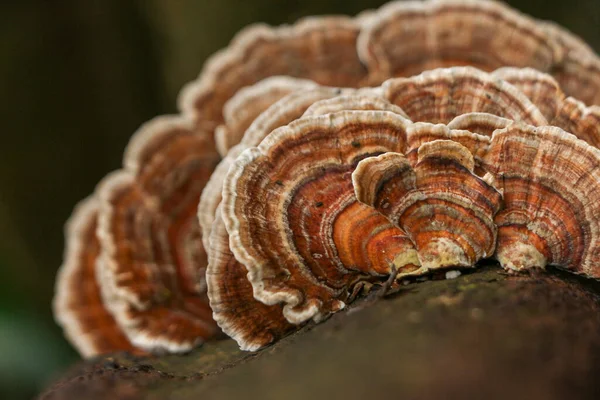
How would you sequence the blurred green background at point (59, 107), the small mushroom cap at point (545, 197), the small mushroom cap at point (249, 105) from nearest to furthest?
the small mushroom cap at point (545, 197)
the small mushroom cap at point (249, 105)
the blurred green background at point (59, 107)

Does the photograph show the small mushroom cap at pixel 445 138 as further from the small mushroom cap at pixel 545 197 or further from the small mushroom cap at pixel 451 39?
the small mushroom cap at pixel 451 39

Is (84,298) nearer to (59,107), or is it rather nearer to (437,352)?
(59,107)

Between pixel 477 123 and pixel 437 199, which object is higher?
pixel 477 123

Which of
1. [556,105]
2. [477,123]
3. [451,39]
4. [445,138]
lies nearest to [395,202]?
[445,138]

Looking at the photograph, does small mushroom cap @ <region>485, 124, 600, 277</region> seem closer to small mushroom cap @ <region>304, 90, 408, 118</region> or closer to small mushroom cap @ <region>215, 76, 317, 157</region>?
small mushroom cap @ <region>304, 90, 408, 118</region>

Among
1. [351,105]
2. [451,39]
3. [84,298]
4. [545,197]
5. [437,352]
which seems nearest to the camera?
[437,352]

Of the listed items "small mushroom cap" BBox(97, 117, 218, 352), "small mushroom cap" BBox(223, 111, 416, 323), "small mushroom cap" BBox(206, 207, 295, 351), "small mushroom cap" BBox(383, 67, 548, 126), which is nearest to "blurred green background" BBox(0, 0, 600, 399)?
"small mushroom cap" BBox(97, 117, 218, 352)

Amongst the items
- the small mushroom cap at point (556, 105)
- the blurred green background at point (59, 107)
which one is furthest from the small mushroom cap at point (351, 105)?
the blurred green background at point (59, 107)

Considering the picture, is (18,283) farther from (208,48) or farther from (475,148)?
(475,148)
